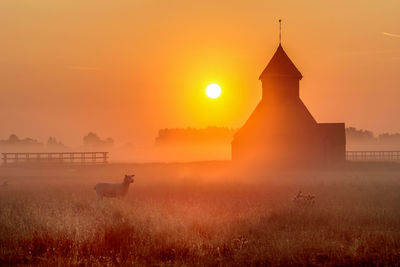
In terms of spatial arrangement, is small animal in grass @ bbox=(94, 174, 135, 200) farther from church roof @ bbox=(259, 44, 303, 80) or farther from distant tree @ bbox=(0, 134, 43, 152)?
distant tree @ bbox=(0, 134, 43, 152)

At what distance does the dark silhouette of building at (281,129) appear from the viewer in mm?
44125

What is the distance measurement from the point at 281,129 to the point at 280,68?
5.79 metres

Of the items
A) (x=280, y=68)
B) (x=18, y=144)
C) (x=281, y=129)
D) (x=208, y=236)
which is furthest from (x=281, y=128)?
(x=18, y=144)

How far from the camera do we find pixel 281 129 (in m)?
44.2

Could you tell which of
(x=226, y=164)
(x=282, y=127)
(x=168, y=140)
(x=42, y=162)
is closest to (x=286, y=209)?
(x=282, y=127)

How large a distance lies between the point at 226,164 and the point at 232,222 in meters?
33.0

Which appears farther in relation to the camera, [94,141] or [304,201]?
[94,141]

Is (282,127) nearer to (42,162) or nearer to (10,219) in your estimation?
(42,162)

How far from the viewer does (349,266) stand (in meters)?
10.5

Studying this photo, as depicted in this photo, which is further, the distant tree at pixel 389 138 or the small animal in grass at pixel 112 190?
the distant tree at pixel 389 138

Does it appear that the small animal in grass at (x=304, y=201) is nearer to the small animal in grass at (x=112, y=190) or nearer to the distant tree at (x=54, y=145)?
the small animal in grass at (x=112, y=190)

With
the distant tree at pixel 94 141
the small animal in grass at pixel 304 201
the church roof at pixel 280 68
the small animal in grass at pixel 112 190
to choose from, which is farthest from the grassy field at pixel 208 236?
the distant tree at pixel 94 141

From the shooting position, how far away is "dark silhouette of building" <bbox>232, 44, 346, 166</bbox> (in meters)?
44.1

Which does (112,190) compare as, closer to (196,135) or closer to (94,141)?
(196,135)
